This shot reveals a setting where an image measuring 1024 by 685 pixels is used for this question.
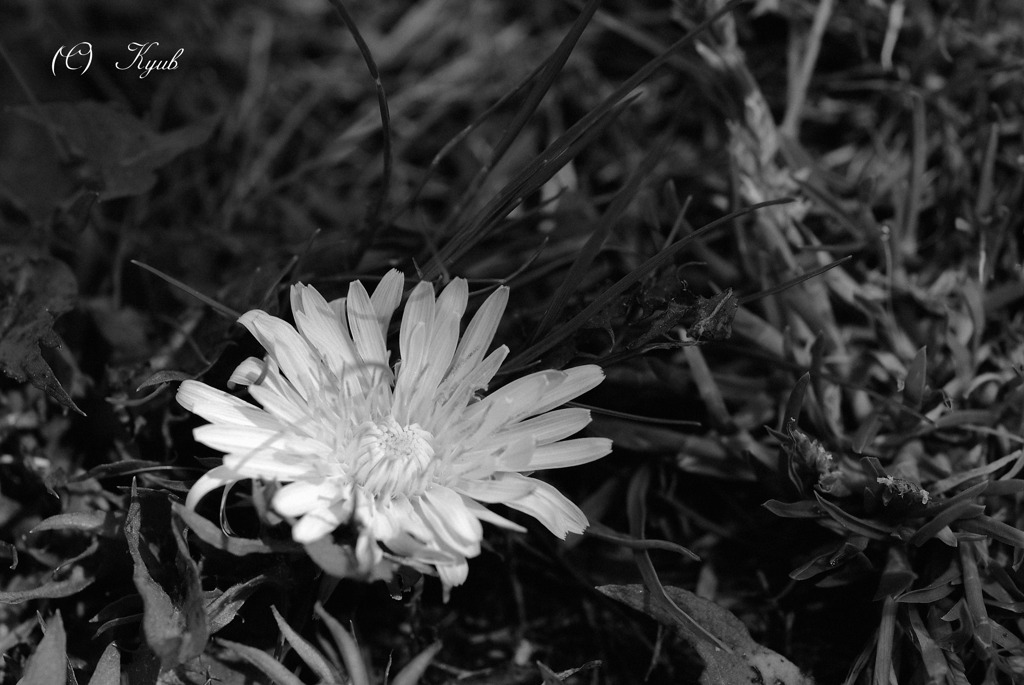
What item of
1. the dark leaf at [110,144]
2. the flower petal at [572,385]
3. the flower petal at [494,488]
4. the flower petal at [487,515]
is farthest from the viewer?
the dark leaf at [110,144]

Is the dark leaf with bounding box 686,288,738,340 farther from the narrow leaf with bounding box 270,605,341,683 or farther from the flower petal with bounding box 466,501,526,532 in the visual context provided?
the narrow leaf with bounding box 270,605,341,683

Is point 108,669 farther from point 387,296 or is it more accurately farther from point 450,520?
point 387,296

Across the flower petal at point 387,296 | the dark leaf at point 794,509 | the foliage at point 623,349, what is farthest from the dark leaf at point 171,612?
the dark leaf at point 794,509

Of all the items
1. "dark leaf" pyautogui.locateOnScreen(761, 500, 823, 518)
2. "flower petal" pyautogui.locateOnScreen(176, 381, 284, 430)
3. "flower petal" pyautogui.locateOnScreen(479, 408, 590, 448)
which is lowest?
"dark leaf" pyautogui.locateOnScreen(761, 500, 823, 518)

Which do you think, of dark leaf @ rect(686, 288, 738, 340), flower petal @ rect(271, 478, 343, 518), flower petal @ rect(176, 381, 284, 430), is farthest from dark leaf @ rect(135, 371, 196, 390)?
dark leaf @ rect(686, 288, 738, 340)

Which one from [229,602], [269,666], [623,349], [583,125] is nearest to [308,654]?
[269,666]

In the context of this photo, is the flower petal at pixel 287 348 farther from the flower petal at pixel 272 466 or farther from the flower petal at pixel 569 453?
the flower petal at pixel 569 453

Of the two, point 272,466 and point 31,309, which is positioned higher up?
point 31,309
